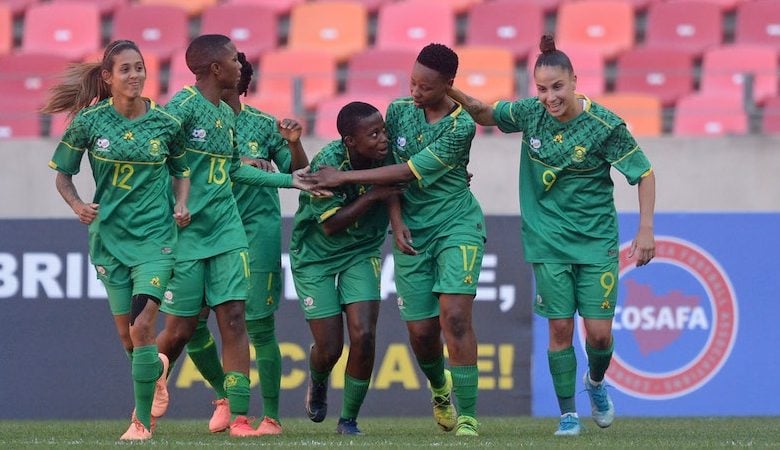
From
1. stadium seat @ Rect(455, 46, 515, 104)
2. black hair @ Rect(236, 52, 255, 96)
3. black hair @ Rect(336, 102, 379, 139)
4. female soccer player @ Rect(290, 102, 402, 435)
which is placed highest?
stadium seat @ Rect(455, 46, 515, 104)

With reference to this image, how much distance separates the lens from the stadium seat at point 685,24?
15.0m

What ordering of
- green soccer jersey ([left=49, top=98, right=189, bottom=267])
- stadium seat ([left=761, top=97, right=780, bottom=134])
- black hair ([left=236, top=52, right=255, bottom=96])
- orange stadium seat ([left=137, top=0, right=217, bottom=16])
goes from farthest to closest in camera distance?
orange stadium seat ([left=137, top=0, right=217, bottom=16]) < stadium seat ([left=761, top=97, right=780, bottom=134]) < black hair ([left=236, top=52, right=255, bottom=96]) < green soccer jersey ([left=49, top=98, right=189, bottom=267])

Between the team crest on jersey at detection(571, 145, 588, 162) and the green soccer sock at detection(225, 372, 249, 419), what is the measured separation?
2.11 m

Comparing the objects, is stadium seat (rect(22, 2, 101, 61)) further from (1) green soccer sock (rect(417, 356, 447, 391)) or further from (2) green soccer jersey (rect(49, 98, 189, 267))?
(1) green soccer sock (rect(417, 356, 447, 391))

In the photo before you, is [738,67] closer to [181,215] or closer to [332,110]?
[332,110]

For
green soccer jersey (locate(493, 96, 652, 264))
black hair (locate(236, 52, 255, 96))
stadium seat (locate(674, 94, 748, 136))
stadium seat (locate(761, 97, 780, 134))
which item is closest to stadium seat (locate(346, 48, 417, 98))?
stadium seat (locate(674, 94, 748, 136))

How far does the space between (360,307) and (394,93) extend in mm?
5910

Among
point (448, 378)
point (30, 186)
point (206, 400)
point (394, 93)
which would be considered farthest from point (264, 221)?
point (394, 93)

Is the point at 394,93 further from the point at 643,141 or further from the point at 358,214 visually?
the point at 358,214

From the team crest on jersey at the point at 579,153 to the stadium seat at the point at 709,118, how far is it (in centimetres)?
528

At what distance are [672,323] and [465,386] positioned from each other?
318 centimetres

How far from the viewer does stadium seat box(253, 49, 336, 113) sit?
42.3 ft

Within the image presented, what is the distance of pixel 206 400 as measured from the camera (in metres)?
10.5

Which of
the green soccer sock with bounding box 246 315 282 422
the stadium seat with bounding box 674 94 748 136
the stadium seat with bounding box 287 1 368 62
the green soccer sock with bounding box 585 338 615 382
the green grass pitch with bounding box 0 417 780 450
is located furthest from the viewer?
the stadium seat with bounding box 287 1 368 62
